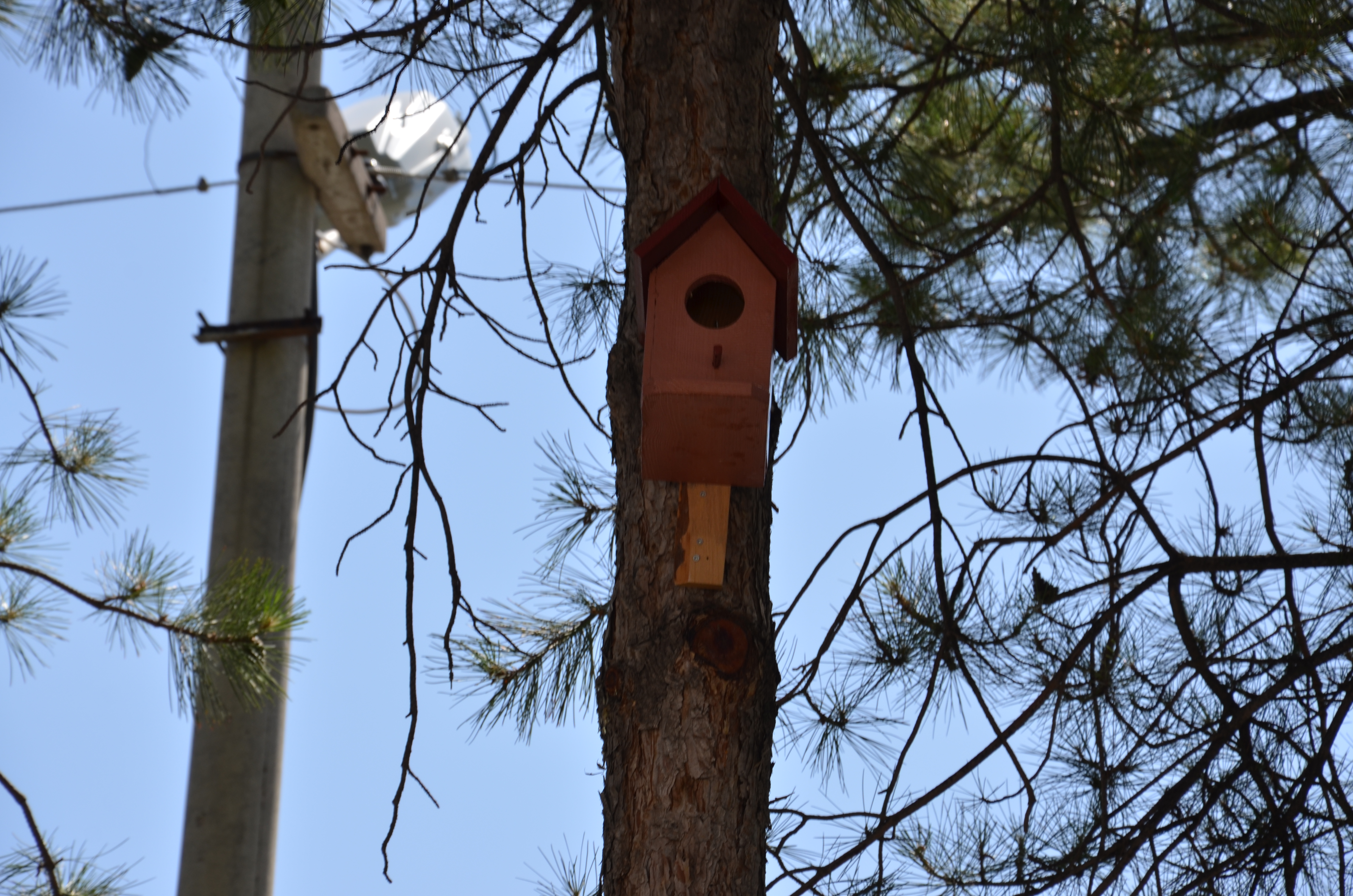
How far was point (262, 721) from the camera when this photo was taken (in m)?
2.56

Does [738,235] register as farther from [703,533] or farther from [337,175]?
[337,175]

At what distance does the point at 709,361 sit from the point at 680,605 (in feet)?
0.83

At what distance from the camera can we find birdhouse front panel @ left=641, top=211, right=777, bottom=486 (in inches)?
48.3

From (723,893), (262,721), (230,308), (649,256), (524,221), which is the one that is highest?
(230,308)

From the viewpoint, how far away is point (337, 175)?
2885mm

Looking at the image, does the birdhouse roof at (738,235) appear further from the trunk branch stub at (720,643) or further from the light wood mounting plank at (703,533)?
the trunk branch stub at (720,643)

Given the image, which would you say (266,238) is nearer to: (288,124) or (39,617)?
(288,124)

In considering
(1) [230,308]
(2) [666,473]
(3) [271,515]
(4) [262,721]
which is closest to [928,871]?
(2) [666,473]

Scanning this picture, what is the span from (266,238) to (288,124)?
265 mm

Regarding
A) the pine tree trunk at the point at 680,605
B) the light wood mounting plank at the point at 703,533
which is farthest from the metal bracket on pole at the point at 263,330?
the light wood mounting plank at the point at 703,533

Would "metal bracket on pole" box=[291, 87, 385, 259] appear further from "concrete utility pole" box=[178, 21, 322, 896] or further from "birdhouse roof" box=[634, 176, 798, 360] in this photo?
"birdhouse roof" box=[634, 176, 798, 360]

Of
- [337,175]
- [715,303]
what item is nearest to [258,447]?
[337,175]

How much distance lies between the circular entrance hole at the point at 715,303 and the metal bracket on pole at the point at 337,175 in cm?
143

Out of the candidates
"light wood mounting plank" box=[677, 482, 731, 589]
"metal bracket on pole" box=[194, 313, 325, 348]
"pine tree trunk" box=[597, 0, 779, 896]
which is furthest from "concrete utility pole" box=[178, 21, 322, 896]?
"light wood mounting plank" box=[677, 482, 731, 589]
